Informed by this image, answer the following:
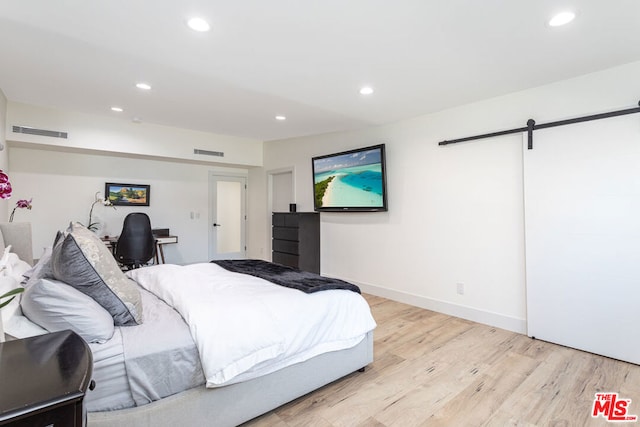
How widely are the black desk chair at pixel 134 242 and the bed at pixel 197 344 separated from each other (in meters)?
2.37

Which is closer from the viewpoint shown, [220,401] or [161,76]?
[220,401]

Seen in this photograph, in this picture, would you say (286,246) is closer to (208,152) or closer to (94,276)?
(208,152)

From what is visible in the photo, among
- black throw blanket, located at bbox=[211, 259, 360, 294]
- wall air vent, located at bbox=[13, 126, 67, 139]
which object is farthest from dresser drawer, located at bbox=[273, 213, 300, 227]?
wall air vent, located at bbox=[13, 126, 67, 139]

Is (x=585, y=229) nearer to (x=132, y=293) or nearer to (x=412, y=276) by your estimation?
(x=412, y=276)

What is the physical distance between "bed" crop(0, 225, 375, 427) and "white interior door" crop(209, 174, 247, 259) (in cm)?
398

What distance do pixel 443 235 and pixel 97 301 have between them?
3.26 metres

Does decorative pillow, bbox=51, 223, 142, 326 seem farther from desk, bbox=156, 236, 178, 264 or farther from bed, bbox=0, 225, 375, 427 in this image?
desk, bbox=156, 236, 178, 264

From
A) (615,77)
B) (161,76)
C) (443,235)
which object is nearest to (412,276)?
(443,235)

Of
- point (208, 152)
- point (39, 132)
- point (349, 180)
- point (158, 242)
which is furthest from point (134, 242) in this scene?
point (349, 180)

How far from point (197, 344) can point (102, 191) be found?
445cm

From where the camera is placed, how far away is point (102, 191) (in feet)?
16.4

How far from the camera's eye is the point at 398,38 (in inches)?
85.7

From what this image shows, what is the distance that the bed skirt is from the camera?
1.44m

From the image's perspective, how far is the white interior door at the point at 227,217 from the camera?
6.15 meters
